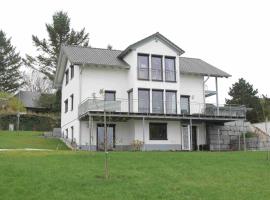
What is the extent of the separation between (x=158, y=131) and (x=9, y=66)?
33.8 meters

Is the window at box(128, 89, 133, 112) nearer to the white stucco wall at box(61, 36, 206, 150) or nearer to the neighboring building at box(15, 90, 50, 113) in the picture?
the white stucco wall at box(61, 36, 206, 150)

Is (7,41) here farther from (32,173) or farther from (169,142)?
(32,173)

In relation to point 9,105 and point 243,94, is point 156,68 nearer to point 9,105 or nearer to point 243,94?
point 9,105

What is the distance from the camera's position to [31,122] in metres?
50.5

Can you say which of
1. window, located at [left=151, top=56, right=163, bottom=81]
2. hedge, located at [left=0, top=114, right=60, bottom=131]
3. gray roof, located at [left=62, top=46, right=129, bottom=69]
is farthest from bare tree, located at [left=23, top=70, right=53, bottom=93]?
window, located at [left=151, top=56, right=163, bottom=81]

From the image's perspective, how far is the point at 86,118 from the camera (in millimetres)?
31766

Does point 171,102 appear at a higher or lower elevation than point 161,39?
lower

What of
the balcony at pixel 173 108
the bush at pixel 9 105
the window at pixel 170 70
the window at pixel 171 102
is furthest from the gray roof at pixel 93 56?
the bush at pixel 9 105

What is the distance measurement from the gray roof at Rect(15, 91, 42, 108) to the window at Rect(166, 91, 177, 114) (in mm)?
25581

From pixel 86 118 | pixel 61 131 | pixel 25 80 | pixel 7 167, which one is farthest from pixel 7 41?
pixel 7 167

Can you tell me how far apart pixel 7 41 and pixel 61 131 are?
91.5ft

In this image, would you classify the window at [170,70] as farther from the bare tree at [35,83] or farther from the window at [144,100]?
the bare tree at [35,83]

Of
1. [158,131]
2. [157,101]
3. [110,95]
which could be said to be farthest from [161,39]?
[158,131]

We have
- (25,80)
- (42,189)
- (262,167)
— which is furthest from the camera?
(25,80)
